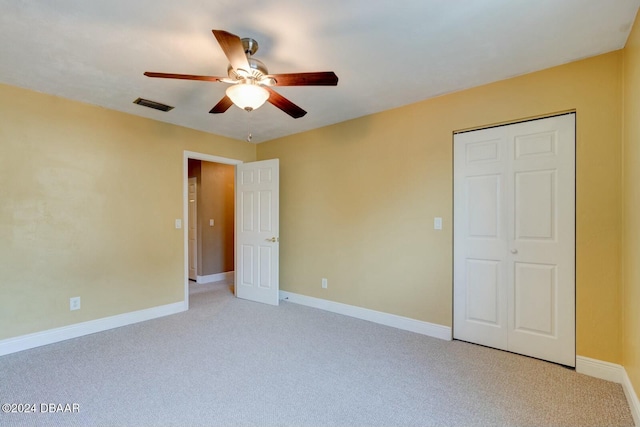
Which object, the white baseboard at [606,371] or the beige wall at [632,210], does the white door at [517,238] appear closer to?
the white baseboard at [606,371]

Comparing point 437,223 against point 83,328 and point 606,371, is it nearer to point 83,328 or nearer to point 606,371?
point 606,371

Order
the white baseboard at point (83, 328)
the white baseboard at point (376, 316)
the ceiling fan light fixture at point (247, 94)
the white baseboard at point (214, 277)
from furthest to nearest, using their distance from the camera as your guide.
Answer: the white baseboard at point (214, 277), the white baseboard at point (376, 316), the white baseboard at point (83, 328), the ceiling fan light fixture at point (247, 94)

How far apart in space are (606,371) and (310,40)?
3.26 meters

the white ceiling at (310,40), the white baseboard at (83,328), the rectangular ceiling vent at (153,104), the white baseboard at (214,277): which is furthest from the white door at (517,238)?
the white baseboard at (214,277)

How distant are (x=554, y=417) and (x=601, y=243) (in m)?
1.31

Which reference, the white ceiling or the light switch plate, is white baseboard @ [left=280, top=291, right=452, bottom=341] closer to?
the light switch plate

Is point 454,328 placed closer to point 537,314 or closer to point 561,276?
point 537,314

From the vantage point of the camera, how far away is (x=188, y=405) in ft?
6.28

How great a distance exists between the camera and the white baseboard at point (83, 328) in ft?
8.88

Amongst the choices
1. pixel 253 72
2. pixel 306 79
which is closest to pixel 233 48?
pixel 253 72

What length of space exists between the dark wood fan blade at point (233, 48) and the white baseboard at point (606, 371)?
10.5 ft

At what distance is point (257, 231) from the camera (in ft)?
14.3

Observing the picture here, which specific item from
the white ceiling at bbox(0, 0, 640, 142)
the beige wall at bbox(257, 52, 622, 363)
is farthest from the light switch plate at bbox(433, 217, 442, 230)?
the white ceiling at bbox(0, 0, 640, 142)

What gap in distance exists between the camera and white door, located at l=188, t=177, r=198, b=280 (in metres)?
5.61
